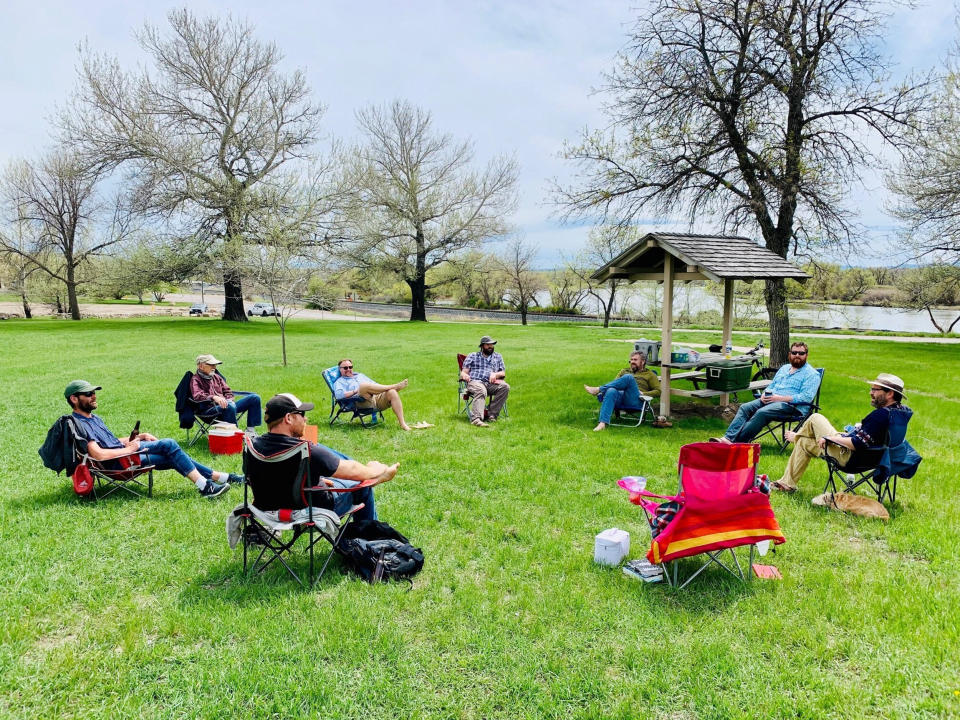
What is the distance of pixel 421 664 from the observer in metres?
2.94

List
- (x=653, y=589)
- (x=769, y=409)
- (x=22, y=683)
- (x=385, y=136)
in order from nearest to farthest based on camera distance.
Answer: (x=22, y=683) → (x=653, y=589) → (x=769, y=409) → (x=385, y=136)

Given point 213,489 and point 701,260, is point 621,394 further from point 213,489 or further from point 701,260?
point 213,489

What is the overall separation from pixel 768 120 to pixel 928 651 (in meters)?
11.2

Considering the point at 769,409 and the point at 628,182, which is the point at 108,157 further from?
the point at 769,409

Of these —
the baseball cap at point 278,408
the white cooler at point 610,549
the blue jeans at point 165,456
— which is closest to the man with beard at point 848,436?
the white cooler at point 610,549

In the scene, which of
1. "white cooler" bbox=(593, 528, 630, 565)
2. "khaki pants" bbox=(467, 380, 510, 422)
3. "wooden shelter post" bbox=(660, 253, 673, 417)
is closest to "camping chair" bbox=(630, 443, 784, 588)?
"white cooler" bbox=(593, 528, 630, 565)

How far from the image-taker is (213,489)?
5176 mm

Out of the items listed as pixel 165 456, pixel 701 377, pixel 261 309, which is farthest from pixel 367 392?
pixel 261 309

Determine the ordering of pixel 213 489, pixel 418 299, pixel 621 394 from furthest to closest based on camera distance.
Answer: pixel 418 299 → pixel 621 394 → pixel 213 489

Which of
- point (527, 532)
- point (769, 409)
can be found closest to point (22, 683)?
point (527, 532)

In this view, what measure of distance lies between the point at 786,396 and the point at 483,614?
4.68 metres

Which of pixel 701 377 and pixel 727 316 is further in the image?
pixel 727 316

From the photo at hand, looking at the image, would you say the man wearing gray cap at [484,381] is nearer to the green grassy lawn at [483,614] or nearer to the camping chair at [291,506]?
the green grassy lawn at [483,614]

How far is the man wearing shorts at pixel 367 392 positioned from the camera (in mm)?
7914
